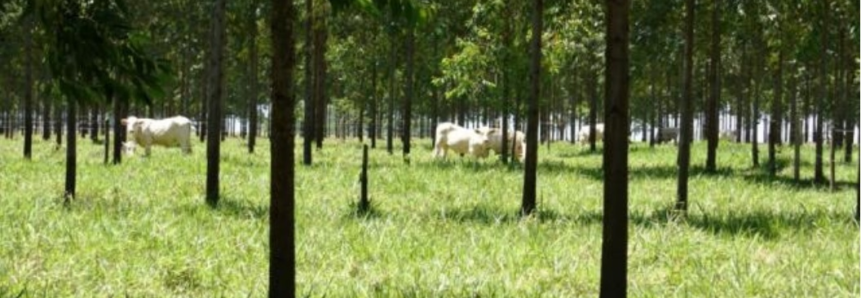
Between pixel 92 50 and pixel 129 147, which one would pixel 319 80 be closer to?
pixel 129 147

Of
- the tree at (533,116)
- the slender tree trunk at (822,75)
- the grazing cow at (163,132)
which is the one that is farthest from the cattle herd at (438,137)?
the tree at (533,116)

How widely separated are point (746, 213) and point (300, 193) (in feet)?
22.8

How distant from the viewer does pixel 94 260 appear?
8.15 meters

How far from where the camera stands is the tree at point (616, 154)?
5.04 metres

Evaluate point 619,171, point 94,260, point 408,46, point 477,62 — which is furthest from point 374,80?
point 619,171

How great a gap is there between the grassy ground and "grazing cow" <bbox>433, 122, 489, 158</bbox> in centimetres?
1078

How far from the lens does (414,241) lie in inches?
372

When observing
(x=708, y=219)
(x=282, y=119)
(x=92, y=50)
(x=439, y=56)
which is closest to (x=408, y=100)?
(x=439, y=56)

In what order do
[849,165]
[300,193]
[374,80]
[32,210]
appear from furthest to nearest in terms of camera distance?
[374,80] → [849,165] → [300,193] → [32,210]

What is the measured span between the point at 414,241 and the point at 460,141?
59.4ft

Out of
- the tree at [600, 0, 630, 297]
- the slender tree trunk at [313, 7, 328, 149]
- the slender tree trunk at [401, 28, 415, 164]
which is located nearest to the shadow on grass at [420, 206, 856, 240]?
the tree at [600, 0, 630, 297]

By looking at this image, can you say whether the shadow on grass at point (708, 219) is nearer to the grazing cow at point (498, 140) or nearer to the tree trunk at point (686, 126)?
the tree trunk at point (686, 126)

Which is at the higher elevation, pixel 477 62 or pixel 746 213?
pixel 477 62

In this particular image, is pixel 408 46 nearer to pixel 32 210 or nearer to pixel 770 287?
pixel 32 210
